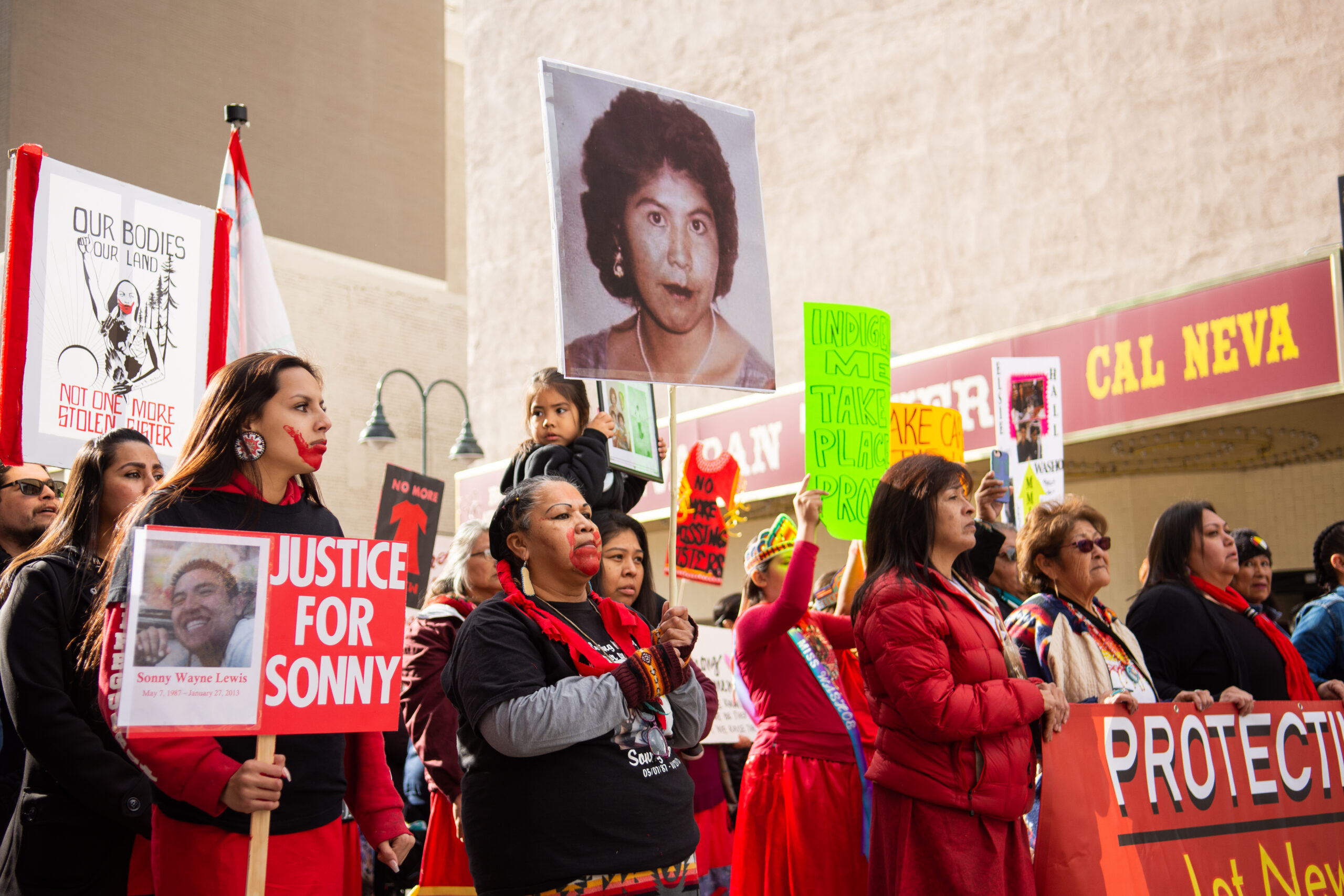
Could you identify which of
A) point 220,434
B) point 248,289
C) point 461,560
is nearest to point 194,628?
point 220,434

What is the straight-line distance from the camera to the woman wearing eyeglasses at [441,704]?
416 cm

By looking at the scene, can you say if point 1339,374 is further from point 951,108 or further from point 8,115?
point 8,115

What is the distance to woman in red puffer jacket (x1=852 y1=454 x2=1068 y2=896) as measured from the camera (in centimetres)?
339

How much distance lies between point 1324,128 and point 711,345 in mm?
7570

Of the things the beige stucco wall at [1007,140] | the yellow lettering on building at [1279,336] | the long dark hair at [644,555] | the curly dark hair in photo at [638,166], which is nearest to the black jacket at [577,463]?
the long dark hair at [644,555]

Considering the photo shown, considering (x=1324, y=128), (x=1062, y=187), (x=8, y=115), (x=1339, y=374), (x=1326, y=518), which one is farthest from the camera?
(x=8, y=115)

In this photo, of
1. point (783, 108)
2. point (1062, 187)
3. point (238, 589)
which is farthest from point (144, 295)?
point (783, 108)

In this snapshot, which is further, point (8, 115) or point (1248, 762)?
point (8, 115)

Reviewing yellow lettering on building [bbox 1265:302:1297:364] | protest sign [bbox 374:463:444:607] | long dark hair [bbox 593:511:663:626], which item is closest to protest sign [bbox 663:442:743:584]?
protest sign [bbox 374:463:444:607]

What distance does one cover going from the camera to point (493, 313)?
1744 cm

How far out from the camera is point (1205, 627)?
4551 mm

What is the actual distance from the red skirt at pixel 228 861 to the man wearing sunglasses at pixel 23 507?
1.74 metres

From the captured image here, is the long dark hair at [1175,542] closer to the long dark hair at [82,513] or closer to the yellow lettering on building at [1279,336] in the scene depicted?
the long dark hair at [82,513]

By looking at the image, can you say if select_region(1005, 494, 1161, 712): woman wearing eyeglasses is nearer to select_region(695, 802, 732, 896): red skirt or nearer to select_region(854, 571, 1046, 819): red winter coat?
select_region(854, 571, 1046, 819): red winter coat
